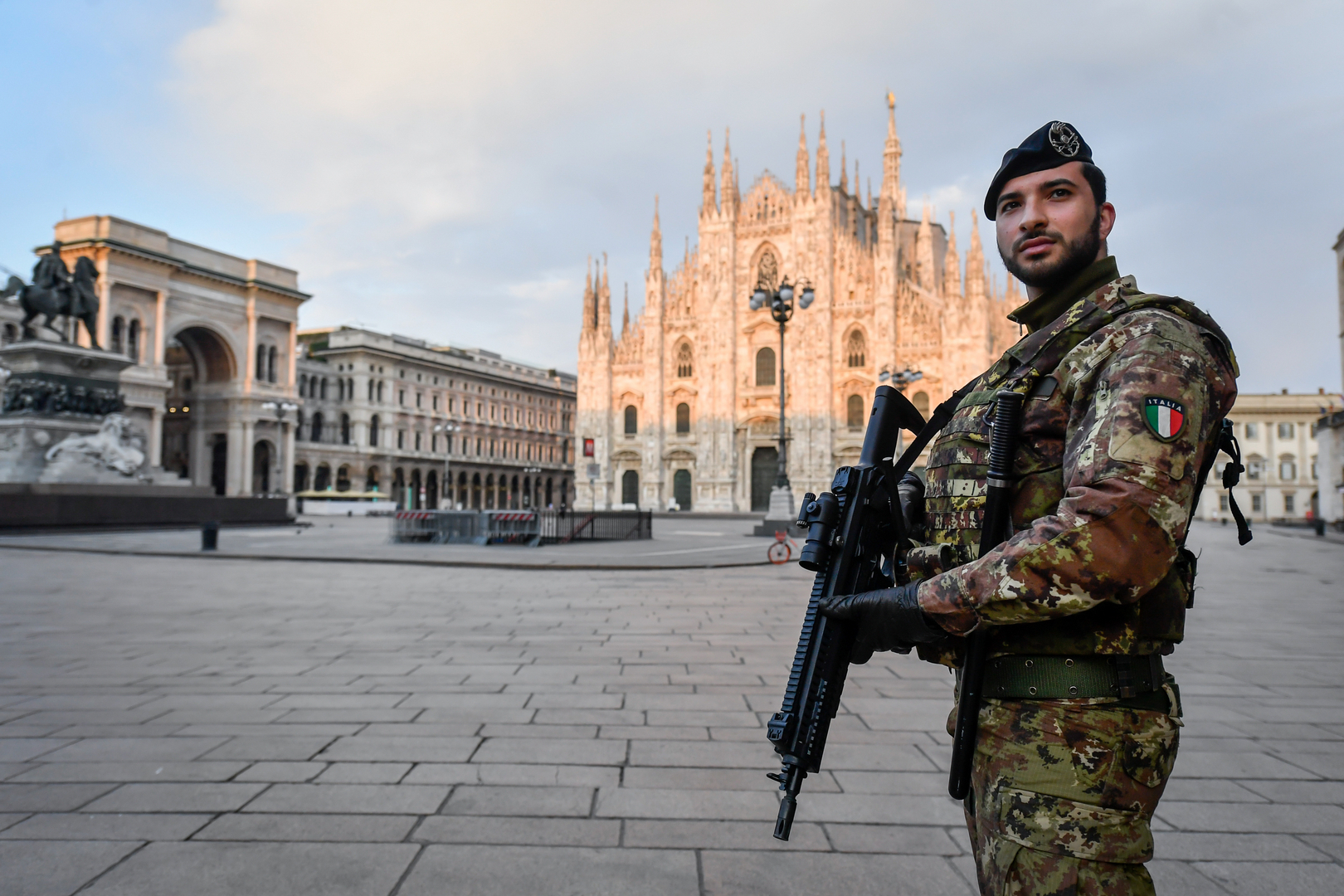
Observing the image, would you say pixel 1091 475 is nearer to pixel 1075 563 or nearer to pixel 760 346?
pixel 1075 563

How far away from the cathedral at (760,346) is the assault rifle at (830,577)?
135 feet

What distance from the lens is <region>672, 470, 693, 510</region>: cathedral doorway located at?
4844 cm

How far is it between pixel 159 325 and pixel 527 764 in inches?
1885

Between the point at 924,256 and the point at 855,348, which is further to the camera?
the point at 924,256

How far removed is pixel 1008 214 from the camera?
70.0 inches

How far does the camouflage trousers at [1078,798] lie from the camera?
144cm

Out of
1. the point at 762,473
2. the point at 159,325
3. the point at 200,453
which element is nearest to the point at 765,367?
the point at 762,473

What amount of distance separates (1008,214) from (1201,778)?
3.18 meters

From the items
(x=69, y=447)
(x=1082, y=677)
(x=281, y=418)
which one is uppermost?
(x=281, y=418)

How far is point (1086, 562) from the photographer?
132cm

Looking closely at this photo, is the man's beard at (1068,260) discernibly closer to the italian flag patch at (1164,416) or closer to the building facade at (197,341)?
the italian flag patch at (1164,416)

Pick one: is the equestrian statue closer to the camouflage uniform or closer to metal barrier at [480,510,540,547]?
metal barrier at [480,510,540,547]

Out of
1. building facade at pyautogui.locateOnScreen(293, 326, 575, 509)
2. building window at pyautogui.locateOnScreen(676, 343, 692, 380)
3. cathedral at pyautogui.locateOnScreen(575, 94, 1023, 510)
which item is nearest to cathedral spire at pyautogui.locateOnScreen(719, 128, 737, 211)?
cathedral at pyautogui.locateOnScreen(575, 94, 1023, 510)

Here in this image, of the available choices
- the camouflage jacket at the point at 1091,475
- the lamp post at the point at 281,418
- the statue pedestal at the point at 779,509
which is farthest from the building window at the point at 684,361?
the camouflage jacket at the point at 1091,475
